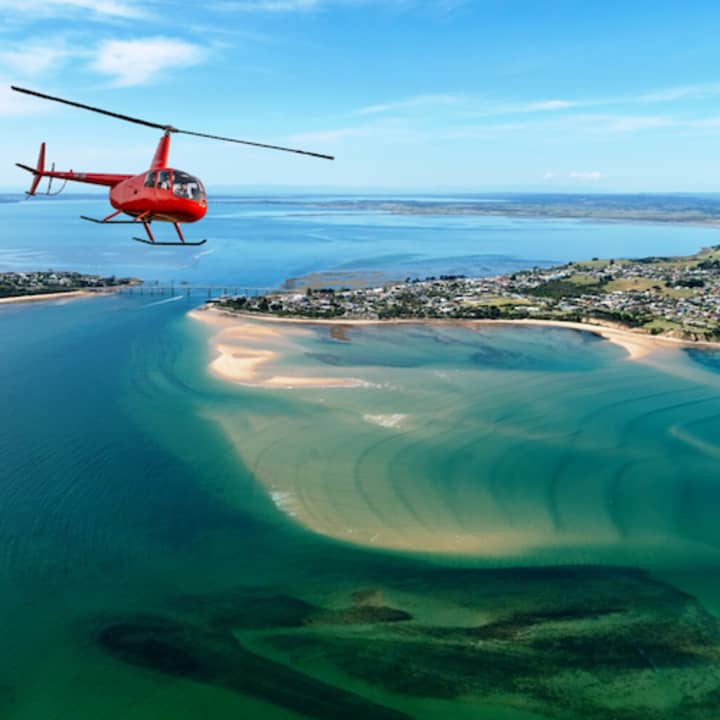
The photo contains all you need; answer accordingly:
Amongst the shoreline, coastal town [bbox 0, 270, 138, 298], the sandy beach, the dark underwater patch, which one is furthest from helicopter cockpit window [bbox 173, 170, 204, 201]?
coastal town [bbox 0, 270, 138, 298]

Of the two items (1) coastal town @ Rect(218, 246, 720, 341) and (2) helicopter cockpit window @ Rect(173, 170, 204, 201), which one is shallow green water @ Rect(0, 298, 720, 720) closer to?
(2) helicopter cockpit window @ Rect(173, 170, 204, 201)

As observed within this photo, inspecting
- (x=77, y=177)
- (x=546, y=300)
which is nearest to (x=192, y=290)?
(x=546, y=300)

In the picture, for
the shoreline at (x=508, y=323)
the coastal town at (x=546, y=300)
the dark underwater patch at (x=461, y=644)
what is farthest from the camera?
the coastal town at (x=546, y=300)

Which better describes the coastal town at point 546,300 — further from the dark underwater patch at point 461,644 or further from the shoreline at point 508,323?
the dark underwater patch at point 461,644

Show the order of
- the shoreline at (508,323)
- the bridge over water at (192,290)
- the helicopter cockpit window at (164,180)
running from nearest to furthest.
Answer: the helicopter cockpit window at (164,180)
the shoreline at (508,323)
the bridge over water at (192,290)

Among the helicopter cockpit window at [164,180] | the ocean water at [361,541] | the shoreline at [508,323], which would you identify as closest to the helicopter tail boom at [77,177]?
the helicopter cockpit window at [164,180]

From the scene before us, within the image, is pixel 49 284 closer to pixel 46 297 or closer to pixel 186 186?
pixel 46 297
